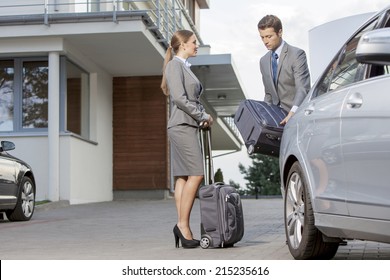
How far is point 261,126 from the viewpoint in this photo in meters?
7.28

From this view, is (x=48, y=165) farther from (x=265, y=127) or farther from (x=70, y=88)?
(x=265, y=127)

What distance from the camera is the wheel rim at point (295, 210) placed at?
6340 millimetres

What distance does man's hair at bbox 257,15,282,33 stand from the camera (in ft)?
24.9

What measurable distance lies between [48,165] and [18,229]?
760cm

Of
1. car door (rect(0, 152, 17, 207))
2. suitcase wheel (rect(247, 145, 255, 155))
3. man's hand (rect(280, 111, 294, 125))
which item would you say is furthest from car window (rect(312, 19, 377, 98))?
car door (rect(0, 152, 17, 207))

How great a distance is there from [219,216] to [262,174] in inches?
3015

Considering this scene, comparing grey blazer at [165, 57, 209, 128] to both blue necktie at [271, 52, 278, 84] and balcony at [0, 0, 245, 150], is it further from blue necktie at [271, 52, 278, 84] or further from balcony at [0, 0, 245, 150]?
balcony at [0, 0, 245, 150]

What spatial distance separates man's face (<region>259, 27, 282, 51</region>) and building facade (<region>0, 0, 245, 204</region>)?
10.1 m

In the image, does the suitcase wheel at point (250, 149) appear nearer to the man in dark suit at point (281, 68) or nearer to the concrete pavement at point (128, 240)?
the man in dark suit at point (281, 68)

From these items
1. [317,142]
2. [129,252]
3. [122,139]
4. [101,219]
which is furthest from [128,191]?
[317,142]

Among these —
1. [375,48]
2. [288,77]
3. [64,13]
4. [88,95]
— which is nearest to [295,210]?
[288,77]

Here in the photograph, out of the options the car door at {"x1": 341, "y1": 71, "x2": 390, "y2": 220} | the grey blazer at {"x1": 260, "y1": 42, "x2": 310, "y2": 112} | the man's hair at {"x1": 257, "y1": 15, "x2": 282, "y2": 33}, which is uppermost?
the man's hair at {"x1": 257, "y1": 15, "x2": 282, "y2": 33}

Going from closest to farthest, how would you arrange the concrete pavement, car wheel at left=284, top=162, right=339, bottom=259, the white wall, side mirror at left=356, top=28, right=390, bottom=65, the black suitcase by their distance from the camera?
1. side mirror at left=356, top=28, right=390, bottom=65
2. car wheel at left=284, top=162, right=339, bottom=259
3. the concrete pavement
4. the black suitcase
5. the white wall
